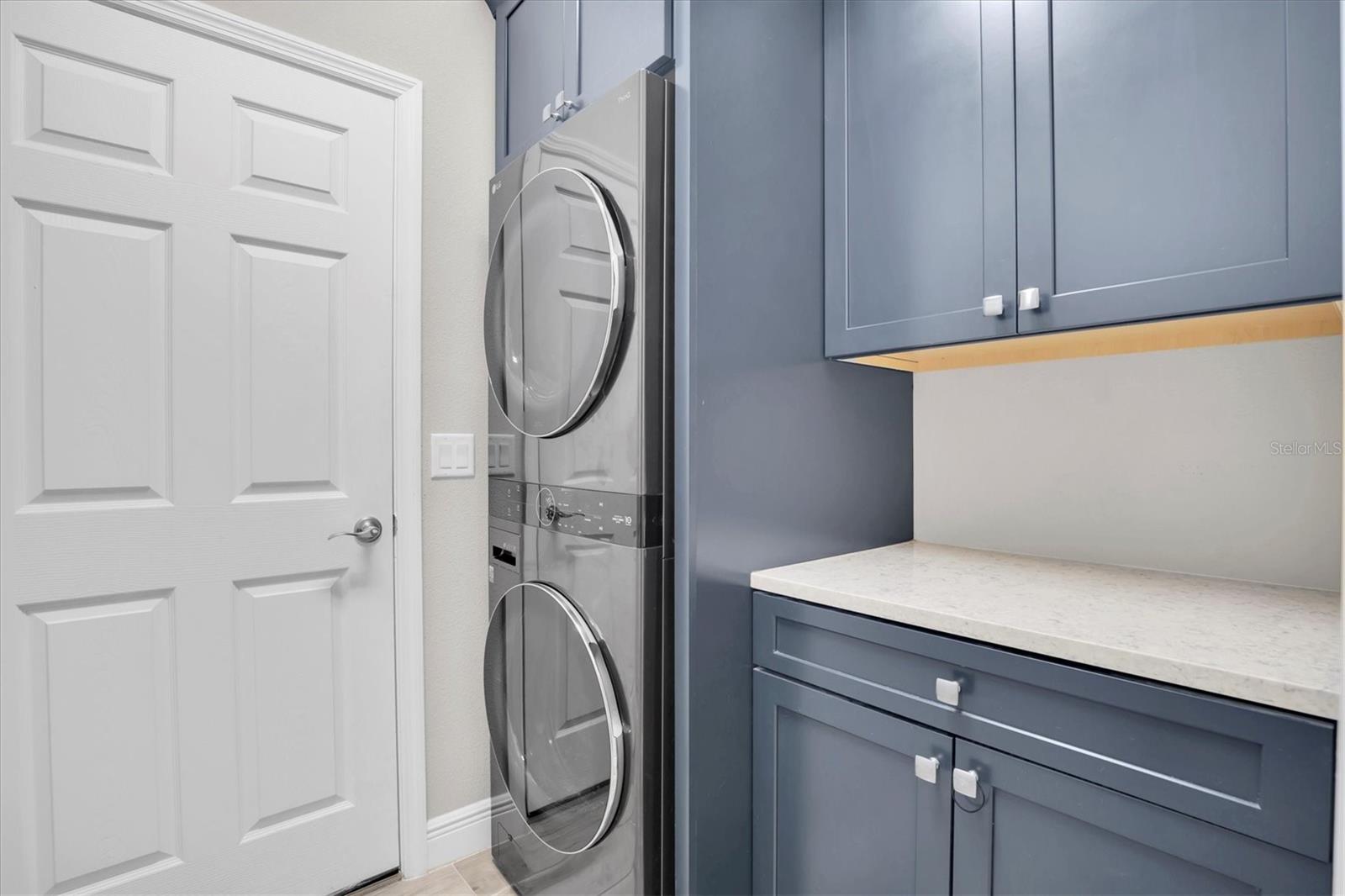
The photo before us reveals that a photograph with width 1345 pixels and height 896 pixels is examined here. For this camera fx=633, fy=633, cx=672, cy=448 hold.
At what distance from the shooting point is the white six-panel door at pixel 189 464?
1264mm

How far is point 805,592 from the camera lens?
4.14ft

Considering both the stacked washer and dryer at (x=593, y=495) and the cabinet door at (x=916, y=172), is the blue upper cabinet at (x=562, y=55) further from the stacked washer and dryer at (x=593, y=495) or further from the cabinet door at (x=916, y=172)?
the cabinet door at (x=916, y=172)

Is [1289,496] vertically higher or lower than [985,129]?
lower

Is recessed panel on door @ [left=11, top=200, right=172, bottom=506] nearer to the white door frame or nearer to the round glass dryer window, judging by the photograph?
the white door frame

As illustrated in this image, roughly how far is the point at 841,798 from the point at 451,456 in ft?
4.23

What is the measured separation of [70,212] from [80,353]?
0.94ft

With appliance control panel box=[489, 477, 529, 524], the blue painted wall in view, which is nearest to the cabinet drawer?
the blue painted wall

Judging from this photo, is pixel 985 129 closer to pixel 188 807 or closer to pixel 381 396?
pixel 381 396

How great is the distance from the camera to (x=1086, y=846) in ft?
3.02

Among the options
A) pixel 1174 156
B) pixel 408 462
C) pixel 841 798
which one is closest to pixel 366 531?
pixel 408 462

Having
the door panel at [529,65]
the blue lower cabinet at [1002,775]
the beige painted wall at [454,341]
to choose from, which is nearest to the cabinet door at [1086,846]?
the blue lower cabinet at [1002,775]

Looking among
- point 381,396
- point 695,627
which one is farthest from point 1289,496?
point 381,396

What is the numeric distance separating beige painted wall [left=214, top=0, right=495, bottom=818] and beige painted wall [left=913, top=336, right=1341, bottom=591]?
1.32 m

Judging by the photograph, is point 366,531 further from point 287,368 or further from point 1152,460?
point 1152,460
